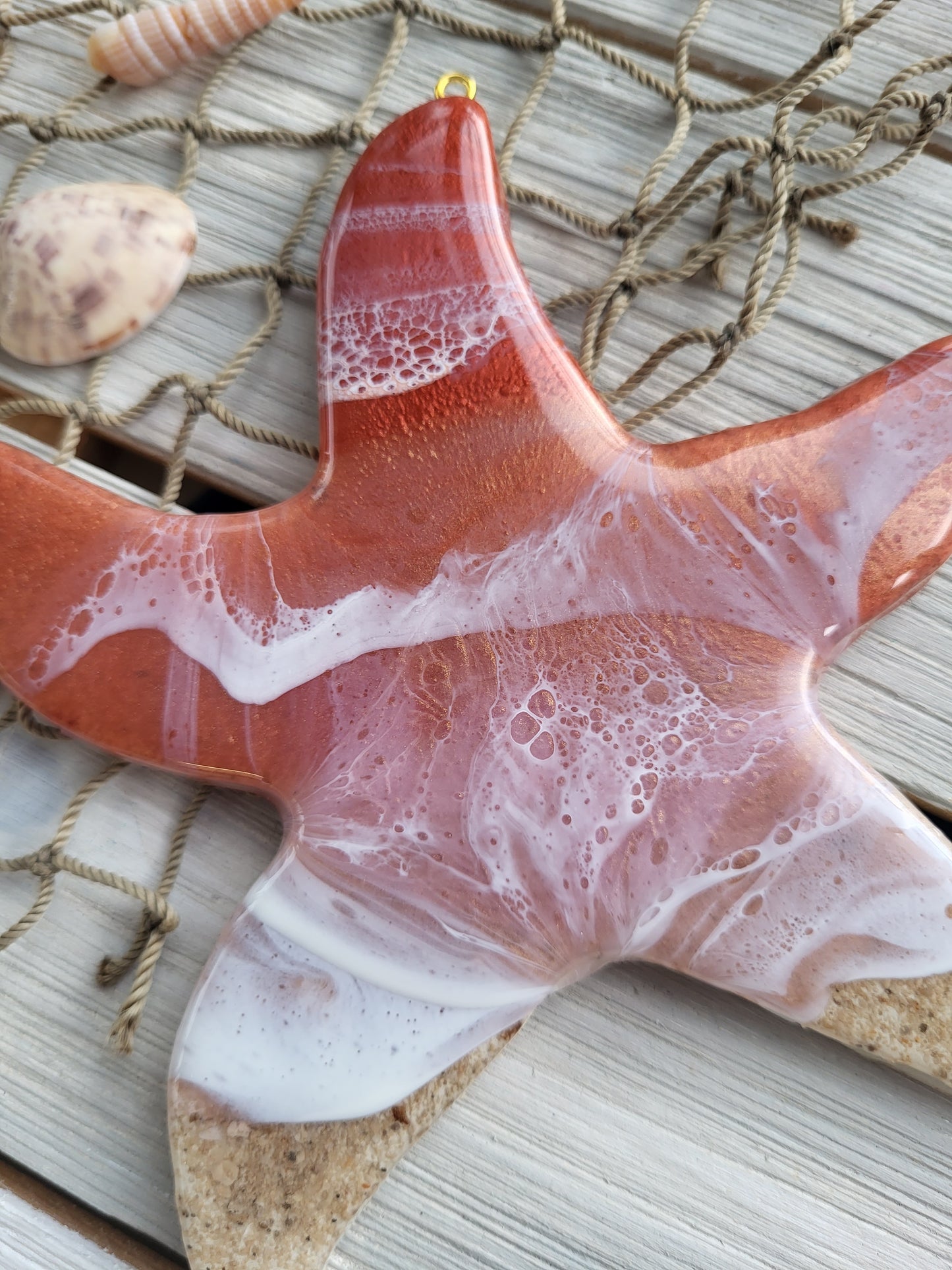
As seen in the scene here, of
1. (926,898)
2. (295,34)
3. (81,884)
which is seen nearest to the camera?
(926,898)

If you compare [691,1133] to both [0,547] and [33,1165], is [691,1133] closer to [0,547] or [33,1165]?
[33,1165]

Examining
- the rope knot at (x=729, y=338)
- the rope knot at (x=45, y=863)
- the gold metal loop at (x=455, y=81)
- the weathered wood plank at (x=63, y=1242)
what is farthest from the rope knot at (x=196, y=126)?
the weathered wood plank at (x=63, y=1242)

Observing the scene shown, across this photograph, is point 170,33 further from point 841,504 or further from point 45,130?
point 841,504

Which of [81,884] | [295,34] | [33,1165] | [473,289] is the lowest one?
[33,1165]

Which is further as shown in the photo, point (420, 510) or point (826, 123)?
point (826, 123)

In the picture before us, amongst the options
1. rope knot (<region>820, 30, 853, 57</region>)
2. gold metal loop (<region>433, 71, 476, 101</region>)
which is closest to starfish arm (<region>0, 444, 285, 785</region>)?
gold metal loop (<region>433, 71, 476, 101</region>)

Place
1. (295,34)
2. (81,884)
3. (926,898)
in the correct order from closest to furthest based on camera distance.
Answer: (926,898), (81,884), (295,34)

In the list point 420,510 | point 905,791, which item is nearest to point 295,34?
point 420,510
